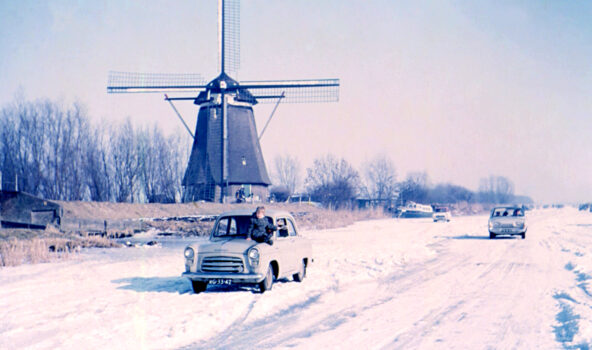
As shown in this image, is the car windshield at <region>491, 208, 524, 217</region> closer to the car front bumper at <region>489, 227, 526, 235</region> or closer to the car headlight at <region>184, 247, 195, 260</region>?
the car front bumper at <region>489, 227, 526, 235</region>

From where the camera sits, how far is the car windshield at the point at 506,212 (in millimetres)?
32781

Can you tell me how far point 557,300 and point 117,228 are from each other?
94.4 feet

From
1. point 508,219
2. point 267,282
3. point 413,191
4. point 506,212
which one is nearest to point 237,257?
point 267,282

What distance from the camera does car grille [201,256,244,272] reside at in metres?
11.9

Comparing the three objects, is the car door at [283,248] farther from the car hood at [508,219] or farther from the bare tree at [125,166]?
the bare tree at [125,166]

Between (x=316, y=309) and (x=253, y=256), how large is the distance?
2006 millimetres

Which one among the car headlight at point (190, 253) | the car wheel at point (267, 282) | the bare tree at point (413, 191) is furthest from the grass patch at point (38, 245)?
the bare tree at point (413, 191)

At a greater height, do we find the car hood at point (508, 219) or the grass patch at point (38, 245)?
the car hood at point (508, 219)

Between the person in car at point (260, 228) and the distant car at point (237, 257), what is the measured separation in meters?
0.18

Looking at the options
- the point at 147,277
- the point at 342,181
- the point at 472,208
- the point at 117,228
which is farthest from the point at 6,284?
the point at 472,208

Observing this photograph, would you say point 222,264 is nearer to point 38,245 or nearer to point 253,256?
point 253,256

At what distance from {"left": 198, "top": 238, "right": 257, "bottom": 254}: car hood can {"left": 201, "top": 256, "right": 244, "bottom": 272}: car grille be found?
0.14 meters

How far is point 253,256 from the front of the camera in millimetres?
11836

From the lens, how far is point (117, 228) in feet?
115
